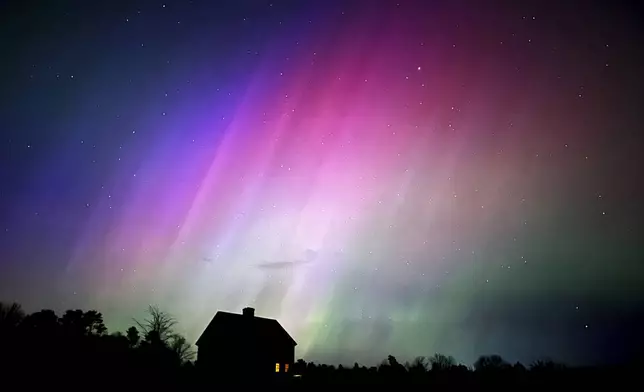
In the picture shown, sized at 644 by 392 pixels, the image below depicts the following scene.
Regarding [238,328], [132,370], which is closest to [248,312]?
[238,328]

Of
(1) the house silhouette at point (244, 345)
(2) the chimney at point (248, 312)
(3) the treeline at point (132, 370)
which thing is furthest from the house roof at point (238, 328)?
(3) the treeline at point (132, 370)

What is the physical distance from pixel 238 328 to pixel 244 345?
2.37 m

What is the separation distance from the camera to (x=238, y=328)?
55.1 metres

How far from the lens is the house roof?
54787 mm

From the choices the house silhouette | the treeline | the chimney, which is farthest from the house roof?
the treeline

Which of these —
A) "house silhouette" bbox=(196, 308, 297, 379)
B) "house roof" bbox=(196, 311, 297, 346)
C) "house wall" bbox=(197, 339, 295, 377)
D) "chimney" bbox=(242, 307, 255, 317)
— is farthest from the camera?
"chimney" bbox=(242, 307, 255, 317)

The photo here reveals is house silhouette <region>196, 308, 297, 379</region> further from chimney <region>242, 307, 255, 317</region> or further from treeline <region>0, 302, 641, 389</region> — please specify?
treeline <region>0, 302, 641, 389</region>

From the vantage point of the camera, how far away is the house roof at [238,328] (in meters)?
54.8

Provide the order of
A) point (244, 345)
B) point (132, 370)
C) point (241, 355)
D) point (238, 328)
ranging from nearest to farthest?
point (132, 370) → point (241, 355) → point (244, 345) → point (238, 328)

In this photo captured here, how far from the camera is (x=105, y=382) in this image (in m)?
21.9

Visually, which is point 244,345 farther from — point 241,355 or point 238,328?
point 238,328

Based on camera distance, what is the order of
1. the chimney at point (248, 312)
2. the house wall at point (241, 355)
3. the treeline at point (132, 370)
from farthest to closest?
the chimney at point (248, 312) → the house wall at point (241, 355) → the treeline at point (132, 370)

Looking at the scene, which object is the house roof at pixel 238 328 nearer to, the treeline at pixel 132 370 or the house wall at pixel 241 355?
the house wall at pixel 241 355

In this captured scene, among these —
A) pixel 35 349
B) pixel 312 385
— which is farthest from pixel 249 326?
pixel 35 349
